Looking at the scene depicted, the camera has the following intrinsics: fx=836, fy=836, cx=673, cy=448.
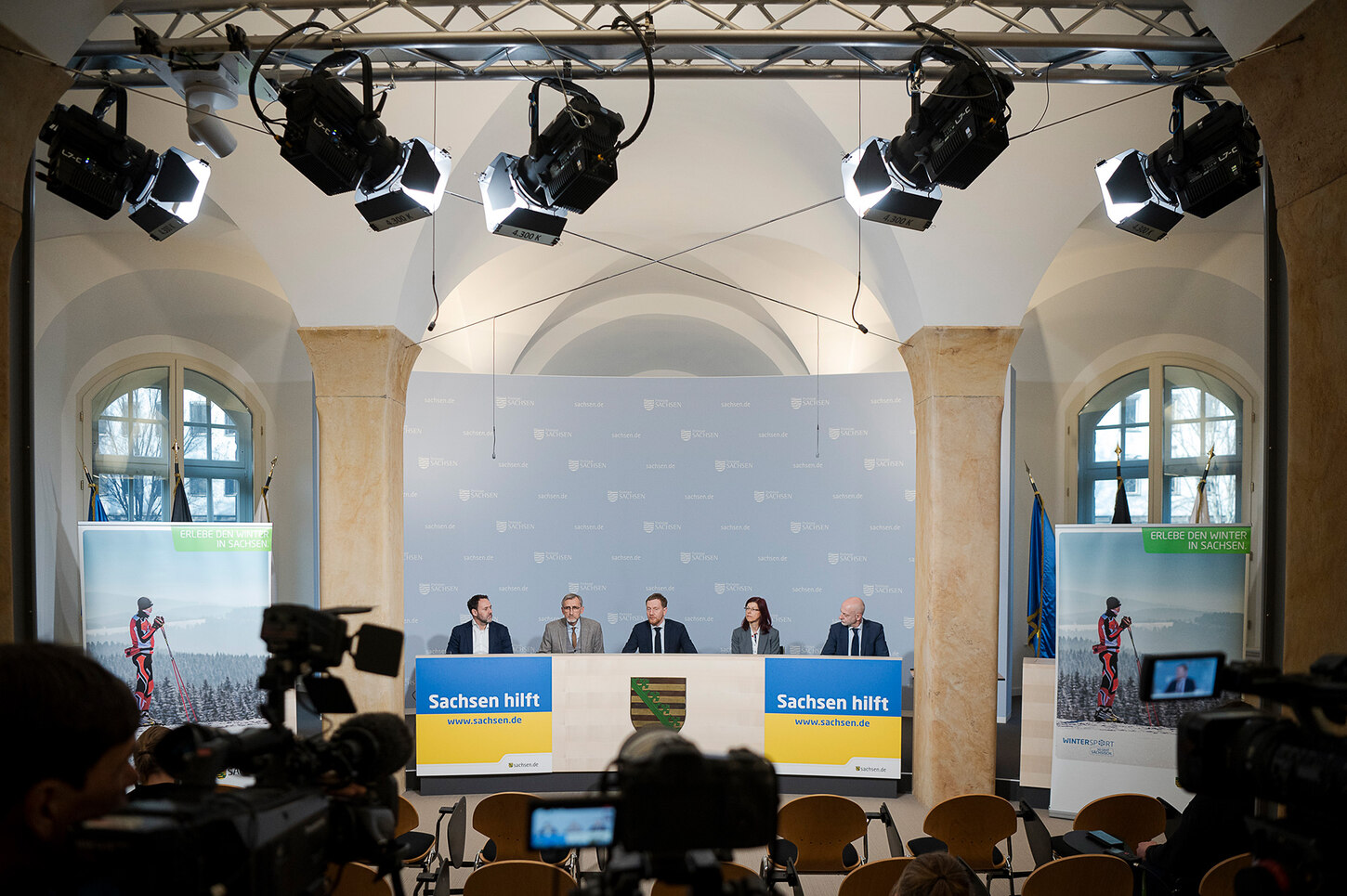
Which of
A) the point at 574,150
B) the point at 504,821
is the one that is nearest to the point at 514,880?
the point at 504,821

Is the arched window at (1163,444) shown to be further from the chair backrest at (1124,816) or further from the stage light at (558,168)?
the stage light at (558,168)

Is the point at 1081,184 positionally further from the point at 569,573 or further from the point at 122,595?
the point at 122,595

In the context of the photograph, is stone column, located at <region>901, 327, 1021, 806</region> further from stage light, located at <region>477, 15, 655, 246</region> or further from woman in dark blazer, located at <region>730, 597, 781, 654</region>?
stage light, located at <region>477, 15, 655, 246</region>

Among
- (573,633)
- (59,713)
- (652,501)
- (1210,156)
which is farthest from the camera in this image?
(652,501)

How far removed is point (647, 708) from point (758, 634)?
4.66 feet

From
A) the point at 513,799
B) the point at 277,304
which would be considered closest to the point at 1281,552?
the point at 513,799

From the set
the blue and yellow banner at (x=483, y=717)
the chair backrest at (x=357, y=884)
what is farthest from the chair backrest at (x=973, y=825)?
the blue and yellow banner at (x=483, y=717)

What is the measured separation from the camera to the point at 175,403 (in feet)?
33.6

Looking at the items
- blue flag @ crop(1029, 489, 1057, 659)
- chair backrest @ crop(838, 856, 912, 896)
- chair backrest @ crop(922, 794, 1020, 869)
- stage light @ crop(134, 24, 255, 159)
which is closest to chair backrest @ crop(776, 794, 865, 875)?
chair backrest @ crop(922, 794, 1020, 869)

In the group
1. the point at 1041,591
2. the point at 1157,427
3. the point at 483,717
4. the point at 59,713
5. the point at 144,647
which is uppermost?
the point at 1157,427

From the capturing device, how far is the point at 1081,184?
20.4ft

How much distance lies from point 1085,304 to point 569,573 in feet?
23.0

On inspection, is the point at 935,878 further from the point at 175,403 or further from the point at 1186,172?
the point at 175,403

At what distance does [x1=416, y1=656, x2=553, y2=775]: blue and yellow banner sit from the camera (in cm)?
655
